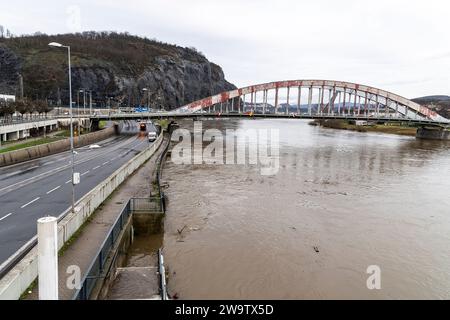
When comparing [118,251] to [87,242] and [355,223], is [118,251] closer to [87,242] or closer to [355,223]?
[87,242]

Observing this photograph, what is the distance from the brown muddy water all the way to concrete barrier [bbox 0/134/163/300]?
392 cm

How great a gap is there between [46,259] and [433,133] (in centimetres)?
10202

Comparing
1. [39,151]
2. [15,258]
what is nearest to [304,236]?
[15,258]

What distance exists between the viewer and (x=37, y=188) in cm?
2278

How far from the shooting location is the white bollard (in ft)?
20.5

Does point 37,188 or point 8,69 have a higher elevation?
point 8,69

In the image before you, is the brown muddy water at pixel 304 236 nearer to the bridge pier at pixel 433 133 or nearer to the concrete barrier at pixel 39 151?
the concrete barrier at pixel 39 151


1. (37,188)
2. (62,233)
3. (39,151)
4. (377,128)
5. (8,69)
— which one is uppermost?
(8,69)

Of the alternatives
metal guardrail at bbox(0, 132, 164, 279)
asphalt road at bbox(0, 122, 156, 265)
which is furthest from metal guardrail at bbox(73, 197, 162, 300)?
asphalt road at bbox(0, 122, 156, 265)

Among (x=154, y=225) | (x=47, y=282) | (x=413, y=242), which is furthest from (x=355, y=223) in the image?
(x=47, y=282)

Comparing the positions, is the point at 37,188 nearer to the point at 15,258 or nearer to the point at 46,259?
the point at 15,258

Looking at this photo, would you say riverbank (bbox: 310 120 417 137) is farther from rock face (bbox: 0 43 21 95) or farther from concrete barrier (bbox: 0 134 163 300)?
rock face (bbox: 0 43 21 95)

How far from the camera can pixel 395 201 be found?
27.2 m

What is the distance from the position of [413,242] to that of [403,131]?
100650 millimetres
